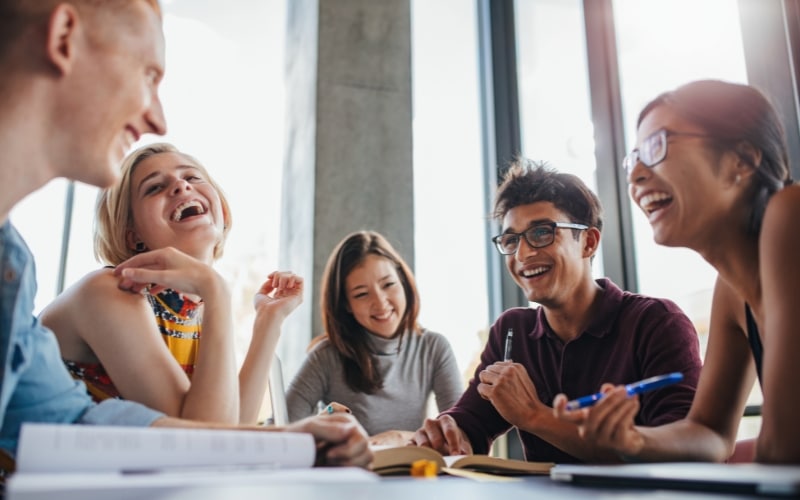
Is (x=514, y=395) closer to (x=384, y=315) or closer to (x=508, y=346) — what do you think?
(x=508, y=346)

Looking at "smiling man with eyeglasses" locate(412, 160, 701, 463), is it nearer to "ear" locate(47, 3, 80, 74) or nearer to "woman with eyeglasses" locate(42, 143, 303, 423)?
"woman with eyeglasses" locate(42, 143, 303, 423)

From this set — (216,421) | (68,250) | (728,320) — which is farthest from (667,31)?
(68,250)

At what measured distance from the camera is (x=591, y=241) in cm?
202

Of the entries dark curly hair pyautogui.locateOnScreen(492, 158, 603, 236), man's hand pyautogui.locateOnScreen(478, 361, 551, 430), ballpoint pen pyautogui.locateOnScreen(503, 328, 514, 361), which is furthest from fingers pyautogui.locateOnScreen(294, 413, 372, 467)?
dark curly hair pyautogui.locateOnScreen(492, 158, 603, 236)

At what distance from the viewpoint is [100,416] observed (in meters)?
1.01

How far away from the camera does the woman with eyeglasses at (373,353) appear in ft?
9.20

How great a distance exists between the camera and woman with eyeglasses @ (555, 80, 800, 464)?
3.26 ft

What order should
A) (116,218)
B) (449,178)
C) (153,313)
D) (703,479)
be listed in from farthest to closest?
(449,178), (116,218), (153,313), (703,479)

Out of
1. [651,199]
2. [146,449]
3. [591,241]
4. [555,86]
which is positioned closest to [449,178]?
[555,86]

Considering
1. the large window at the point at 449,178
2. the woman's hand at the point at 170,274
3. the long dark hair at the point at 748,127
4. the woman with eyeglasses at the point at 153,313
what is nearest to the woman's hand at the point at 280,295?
the woman with eyeglasses at the point at 153,313

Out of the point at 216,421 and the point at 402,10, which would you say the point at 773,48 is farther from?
the point at 402,10

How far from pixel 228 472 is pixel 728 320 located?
3.18ft

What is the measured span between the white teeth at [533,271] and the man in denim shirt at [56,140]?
1.08 metres

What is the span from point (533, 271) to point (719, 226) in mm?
797
